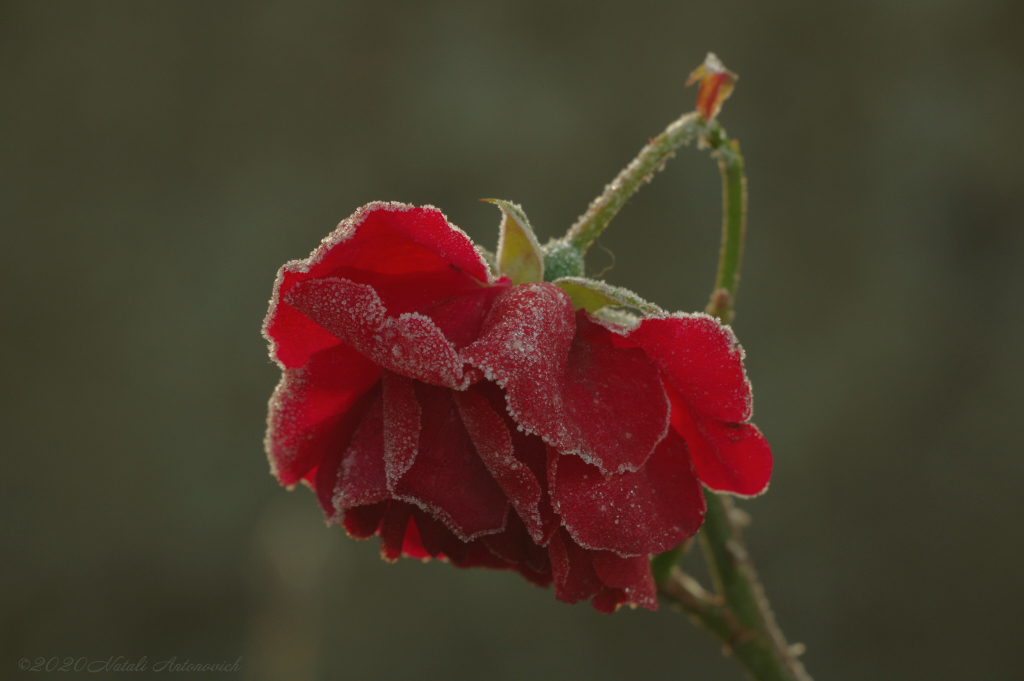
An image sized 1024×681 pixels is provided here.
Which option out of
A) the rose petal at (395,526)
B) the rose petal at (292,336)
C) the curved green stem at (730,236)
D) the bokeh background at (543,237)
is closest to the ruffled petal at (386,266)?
the rose petal at (292,336)

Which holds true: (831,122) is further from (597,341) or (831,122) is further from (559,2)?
(597,341)

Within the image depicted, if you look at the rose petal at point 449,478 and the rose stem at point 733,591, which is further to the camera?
the rose stem at point 733,591

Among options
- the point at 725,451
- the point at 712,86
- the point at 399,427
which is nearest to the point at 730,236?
the point at 712,86

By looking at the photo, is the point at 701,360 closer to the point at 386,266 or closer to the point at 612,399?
the point at 612,399

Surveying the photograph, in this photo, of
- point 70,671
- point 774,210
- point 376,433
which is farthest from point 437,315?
point 70,671

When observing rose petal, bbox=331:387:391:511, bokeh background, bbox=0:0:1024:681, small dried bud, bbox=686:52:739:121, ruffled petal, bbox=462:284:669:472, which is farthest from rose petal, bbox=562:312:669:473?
bokeh background, bbox=0:0:1024:681

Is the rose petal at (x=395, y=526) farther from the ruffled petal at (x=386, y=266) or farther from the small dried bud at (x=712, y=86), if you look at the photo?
the small dried bud at (x=712, y=86)

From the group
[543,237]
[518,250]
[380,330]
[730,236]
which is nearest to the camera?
[380,330]

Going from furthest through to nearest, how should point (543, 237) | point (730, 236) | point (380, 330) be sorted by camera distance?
point (543, 237)
point (730, 236)
point (380, 330)
